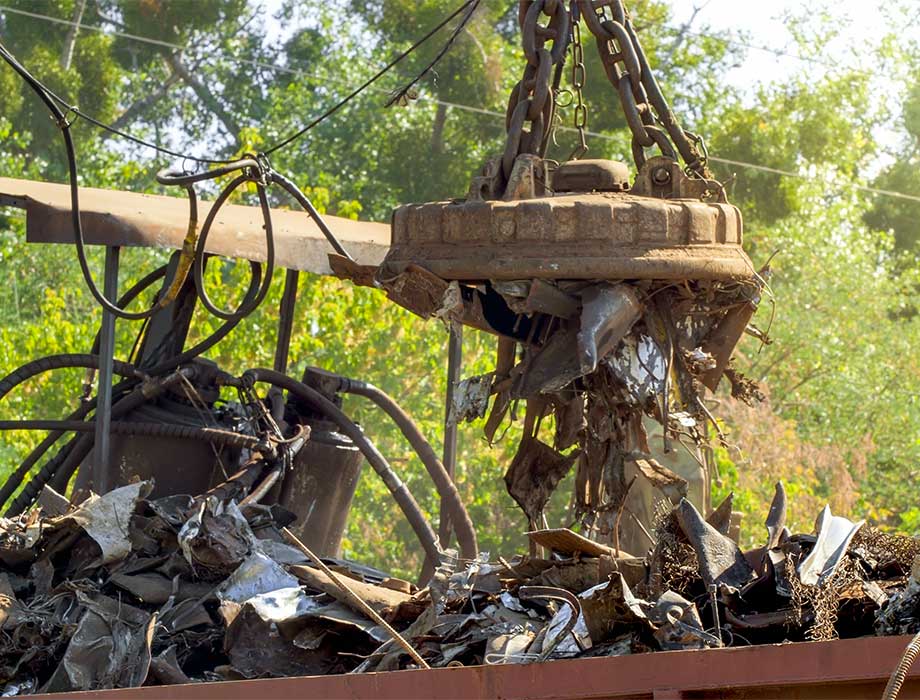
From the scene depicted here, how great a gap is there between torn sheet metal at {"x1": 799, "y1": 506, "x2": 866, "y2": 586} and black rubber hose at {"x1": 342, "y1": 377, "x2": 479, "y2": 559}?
296 cm

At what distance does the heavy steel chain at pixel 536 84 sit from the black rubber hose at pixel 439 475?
2562mm

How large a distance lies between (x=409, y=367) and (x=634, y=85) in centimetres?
1237

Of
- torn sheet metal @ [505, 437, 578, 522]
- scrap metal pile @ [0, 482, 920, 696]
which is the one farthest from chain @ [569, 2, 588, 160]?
scrap metal pile @ [0, 482, 920, 696]

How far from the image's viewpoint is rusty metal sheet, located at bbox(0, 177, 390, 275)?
6.69 metres

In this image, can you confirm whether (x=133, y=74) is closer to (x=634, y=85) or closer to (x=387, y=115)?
(x=387, y=115)

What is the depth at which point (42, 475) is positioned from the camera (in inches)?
280

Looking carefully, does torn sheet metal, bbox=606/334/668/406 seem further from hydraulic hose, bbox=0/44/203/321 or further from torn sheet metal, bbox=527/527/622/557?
hydraulic hose, bbox=0/44/203/321

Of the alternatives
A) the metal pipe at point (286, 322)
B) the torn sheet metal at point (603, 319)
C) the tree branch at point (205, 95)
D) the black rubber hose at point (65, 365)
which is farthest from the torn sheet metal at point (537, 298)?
the tree branch at point (205, 95)

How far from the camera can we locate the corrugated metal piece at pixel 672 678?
2898 mm

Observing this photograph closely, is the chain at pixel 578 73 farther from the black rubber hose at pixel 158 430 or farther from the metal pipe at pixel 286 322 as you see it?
the metal pipe at pixel 286 322

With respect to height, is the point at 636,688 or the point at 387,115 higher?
the point at 387,115

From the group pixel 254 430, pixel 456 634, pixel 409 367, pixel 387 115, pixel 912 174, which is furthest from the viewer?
pixel 912 174

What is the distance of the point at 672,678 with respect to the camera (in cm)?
298

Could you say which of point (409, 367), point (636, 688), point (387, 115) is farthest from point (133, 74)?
point (636, 688)
